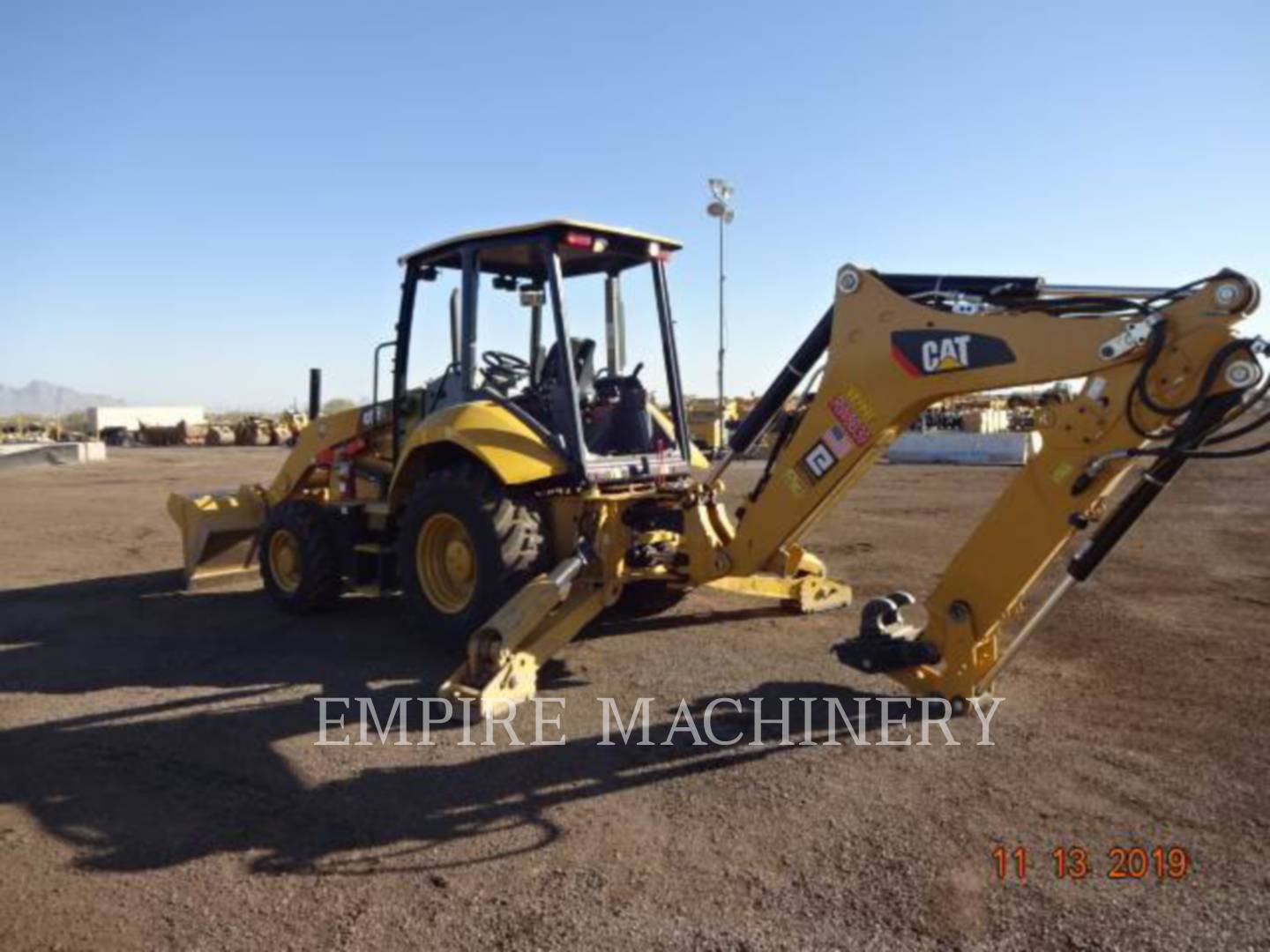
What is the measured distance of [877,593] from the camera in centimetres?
871

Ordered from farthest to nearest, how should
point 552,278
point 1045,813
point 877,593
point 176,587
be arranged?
1. point 176,587
2. point 877,593
3. point 552,278
4. point 1045,813

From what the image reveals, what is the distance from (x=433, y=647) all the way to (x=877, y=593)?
155 inches

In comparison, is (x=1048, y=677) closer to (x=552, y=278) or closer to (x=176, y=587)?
(x=552, y=278)

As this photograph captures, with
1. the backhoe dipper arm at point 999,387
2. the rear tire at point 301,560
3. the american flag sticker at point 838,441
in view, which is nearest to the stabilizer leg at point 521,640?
the backhoe dipper arm at point 999,387

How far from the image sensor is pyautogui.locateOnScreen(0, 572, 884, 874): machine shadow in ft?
13.3

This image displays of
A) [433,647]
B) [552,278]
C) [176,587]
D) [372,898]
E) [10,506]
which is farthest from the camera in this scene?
[10,506]

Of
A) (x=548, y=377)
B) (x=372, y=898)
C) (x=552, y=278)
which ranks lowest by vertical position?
(x=372, y=898)

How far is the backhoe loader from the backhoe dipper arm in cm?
1

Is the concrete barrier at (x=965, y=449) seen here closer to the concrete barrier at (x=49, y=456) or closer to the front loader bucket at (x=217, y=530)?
the front loader bucket at (x=217, y=530)

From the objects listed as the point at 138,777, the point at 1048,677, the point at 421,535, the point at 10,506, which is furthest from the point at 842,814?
the point at 10,506

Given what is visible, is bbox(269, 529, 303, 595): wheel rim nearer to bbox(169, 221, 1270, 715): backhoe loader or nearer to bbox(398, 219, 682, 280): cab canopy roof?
bbox(169, 221, 1270, 715): backhoe loader

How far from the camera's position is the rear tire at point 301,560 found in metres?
7.90

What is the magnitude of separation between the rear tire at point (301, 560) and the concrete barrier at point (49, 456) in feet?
83.2
